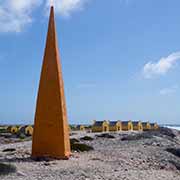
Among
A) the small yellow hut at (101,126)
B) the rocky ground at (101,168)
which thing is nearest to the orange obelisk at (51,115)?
the rocky ground at (101,168)

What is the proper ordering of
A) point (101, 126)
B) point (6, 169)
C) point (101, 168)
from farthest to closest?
point (101, 126), point (101, 168), point (6, 169)

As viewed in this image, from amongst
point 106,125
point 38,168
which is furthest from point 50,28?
point 106,125

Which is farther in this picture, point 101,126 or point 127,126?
point 127,126

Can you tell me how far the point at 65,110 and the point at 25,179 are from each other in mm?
5480

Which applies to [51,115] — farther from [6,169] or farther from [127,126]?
[127,126]

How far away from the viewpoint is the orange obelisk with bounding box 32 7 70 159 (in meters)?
16.9

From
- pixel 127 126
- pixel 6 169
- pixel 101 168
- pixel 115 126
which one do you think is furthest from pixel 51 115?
pixel 127 126

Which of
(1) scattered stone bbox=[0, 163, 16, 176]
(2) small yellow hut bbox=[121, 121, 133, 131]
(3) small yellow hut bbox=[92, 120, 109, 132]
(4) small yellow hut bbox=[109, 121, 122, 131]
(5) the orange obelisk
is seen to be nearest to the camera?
(1) scattered stone bbox=[0, 163, 16, 176]

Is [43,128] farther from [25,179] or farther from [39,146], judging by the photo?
[25,179]

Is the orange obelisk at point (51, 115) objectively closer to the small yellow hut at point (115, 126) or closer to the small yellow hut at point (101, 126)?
the small yellow hut at point (101, 126)

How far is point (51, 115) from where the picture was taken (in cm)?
1695

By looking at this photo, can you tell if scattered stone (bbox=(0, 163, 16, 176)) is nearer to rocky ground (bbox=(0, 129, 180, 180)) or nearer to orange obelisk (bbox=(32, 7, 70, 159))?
rocky ground (bbox=(0, 129, 180, 180))

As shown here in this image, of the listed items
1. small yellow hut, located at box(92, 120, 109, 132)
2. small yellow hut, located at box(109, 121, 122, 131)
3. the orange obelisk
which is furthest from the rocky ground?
small yellow hut, located at box(109, 121, 122, 131)

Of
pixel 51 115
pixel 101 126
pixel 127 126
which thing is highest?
pixel 127 126
